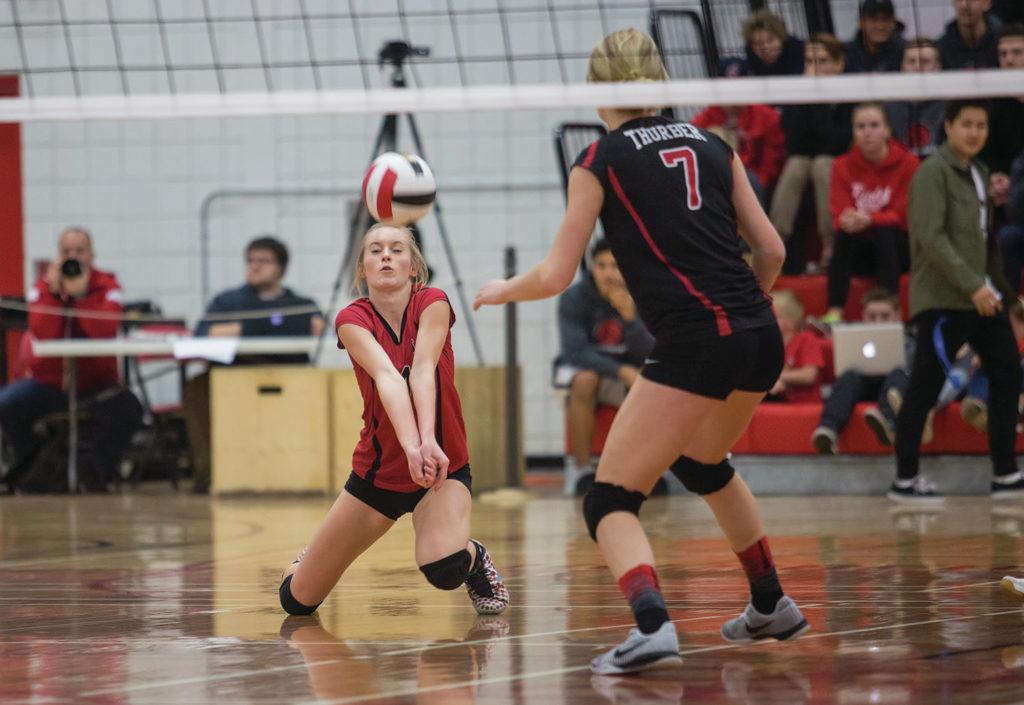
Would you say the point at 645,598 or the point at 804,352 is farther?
the point at 804,352

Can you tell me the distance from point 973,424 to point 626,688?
5589mm

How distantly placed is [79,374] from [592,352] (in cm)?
363

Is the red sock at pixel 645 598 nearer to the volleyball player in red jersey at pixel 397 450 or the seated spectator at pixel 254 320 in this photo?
the volleyball player in red jersey at pixel 397 450

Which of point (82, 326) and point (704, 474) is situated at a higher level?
point (82, 326)

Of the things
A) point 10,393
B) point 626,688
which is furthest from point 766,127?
point 626,688

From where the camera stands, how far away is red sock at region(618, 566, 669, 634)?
10.4 feet

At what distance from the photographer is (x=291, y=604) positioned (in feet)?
13.9

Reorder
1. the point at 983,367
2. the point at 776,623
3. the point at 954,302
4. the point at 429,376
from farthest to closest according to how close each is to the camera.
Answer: the point at 983,367 < the point at 954,302 < the point at 429,376 < the point at 776,623

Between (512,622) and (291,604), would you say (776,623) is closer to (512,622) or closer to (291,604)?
(512,622)

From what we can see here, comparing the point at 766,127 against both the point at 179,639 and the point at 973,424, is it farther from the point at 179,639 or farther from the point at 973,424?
the point at 179,639

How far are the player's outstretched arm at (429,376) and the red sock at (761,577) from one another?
0.85 meters

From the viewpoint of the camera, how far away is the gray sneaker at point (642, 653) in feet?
10.2

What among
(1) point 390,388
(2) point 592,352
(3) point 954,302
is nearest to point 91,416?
(2) point 592,352

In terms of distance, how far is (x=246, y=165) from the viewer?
471 inches
